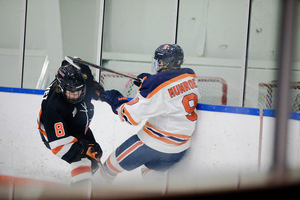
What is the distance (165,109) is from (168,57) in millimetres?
375

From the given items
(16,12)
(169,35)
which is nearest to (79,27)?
(16,12)

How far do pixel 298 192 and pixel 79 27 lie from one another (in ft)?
10.3

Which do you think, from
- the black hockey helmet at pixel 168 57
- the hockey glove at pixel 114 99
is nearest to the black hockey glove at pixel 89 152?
the hockey glove at pixel 114 99

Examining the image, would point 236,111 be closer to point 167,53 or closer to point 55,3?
point 167,53

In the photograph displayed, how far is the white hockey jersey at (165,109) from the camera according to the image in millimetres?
1776

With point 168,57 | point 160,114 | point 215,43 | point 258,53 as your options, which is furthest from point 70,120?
point 258,53

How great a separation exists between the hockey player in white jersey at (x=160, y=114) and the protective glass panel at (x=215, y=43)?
108 cm

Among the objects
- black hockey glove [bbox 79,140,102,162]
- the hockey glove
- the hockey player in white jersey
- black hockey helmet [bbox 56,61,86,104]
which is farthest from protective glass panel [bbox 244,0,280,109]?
black hockey helmet [bbox 56,61,86,104]

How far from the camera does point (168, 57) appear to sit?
1.92m

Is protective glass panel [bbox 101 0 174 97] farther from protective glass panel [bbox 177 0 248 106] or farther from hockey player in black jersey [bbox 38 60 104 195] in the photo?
hockey player in black jersey [bbox 38 60 104 195]

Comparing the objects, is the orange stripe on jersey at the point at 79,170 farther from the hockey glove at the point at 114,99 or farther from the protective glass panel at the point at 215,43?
the protective glass panel at the point at 215,43

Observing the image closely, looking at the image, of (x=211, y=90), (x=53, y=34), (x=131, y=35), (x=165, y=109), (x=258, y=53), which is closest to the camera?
(x=165, y=109)

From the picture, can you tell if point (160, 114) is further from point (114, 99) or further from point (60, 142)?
point (60, 142)

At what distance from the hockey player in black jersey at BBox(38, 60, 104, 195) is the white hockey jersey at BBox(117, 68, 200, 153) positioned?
1.04 feet
